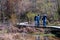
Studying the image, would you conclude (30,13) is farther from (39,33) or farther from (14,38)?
(14,38)

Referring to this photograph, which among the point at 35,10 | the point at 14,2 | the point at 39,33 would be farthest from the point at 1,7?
the point at 39,33

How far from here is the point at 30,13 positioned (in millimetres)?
27781

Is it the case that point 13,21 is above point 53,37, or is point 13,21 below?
above

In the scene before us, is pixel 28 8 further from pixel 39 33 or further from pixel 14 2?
pixel 39 33

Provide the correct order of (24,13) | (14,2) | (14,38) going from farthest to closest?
(24,13) → (14,2) → (14,38)

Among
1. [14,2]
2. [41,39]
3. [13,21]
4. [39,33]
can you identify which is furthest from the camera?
[14,2]

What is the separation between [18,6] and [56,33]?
7.27m

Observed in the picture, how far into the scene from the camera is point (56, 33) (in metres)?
20.4

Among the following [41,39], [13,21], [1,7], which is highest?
[1,7]

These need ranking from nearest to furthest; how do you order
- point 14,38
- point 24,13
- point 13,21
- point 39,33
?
point 14,38, point 39,33, point 13,21, point 24,13

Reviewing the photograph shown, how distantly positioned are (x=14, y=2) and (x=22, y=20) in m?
3.34

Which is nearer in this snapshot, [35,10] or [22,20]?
[22,20]

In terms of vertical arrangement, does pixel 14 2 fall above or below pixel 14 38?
above

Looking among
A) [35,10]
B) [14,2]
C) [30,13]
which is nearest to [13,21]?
[14,2]
